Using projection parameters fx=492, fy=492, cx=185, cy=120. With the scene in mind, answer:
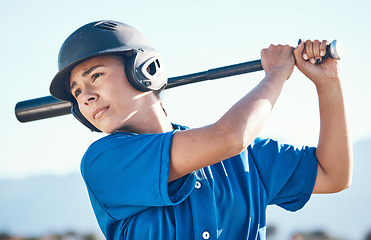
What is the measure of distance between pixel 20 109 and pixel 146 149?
1338 millimetres

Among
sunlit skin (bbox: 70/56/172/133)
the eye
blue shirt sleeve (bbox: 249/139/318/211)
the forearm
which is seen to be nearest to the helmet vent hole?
sunlit skin (bbox: 70/56/172/133)

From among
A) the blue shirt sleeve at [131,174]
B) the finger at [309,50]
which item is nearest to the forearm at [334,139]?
the finger at [309,50]

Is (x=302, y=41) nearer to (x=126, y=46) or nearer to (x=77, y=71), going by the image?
(x=126, y=46)

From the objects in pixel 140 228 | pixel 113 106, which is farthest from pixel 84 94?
pixel 140 228

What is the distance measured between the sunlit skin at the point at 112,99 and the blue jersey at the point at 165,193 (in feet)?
0.35

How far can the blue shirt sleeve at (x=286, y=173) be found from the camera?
8.37 feet

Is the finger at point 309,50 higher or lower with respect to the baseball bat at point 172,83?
higher

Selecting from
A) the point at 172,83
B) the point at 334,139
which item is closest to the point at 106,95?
the point at 172,83

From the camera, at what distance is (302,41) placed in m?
2.48

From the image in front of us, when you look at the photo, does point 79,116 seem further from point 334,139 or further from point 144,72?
point 334,139

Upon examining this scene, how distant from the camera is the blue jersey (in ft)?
7.07

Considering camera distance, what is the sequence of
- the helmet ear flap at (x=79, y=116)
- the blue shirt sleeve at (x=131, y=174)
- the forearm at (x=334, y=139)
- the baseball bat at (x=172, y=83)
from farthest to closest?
the helmet ear flap at (x=79, y=116)
the forearm at (x=334, y=139)
the baseball bat at (x=172, y=83)
the blue shirt sleeve at (x=131, y=174)

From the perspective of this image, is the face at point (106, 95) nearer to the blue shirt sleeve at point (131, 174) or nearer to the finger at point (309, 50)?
the blue shirt sleeve at point (131, 174)

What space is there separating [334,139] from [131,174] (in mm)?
1073
